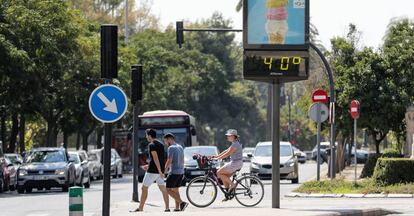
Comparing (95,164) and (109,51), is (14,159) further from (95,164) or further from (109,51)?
(109,51)

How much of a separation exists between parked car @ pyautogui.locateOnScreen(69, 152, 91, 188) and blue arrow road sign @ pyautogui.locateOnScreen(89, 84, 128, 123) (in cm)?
2644

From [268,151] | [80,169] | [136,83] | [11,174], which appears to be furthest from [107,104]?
[268,151]

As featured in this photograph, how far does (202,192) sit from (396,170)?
9.71 metres

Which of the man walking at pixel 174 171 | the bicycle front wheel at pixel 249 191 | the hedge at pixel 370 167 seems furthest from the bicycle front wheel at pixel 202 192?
the hedge at pixel 370 167

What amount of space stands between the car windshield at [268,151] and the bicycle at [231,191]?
1972 cm

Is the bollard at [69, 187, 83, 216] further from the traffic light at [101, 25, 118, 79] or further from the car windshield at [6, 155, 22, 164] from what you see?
the car windshield at [6, 155, 22, 164]

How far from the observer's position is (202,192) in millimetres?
27359

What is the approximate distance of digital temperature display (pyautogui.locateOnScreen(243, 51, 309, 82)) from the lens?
77.5 feet

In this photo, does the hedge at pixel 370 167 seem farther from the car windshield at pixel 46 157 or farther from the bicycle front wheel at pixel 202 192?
the bicycle front wheel at pixel 202 192

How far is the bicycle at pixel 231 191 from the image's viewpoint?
2688 centimetres

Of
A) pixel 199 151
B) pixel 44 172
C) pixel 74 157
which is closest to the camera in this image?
pixel 44 172

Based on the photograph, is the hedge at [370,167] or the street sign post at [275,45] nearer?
the street sign post at [275,45]

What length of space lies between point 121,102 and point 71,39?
122 ft

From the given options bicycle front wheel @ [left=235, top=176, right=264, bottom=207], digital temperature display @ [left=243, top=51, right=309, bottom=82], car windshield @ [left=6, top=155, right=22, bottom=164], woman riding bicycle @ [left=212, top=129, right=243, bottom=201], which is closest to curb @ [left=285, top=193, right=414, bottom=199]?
bicycle front wheel @ [left=235, top=176, right=264, bottom=207]
